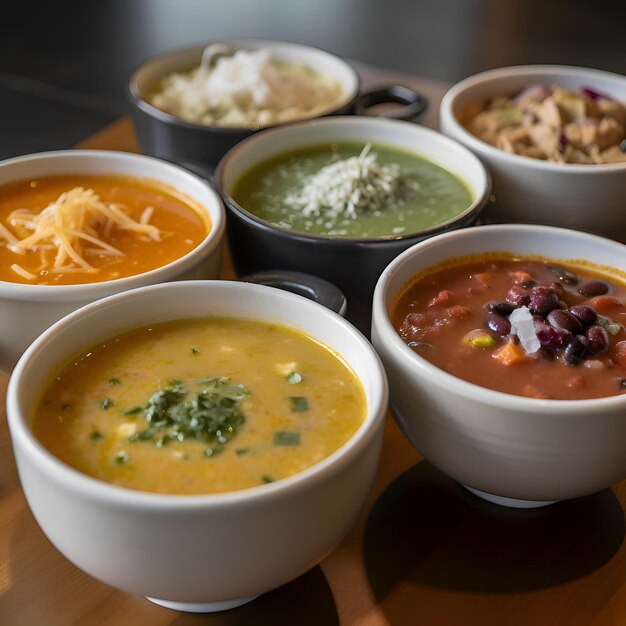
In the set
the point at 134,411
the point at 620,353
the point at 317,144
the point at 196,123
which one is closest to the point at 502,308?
the point at 620,353

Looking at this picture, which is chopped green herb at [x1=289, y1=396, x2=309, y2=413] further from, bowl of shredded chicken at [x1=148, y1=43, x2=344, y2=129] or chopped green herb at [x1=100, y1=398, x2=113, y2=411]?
bowl of shredded chicken at [x1=148, y1=43, x2=344, y2=129]

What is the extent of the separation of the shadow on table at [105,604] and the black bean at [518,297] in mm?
446

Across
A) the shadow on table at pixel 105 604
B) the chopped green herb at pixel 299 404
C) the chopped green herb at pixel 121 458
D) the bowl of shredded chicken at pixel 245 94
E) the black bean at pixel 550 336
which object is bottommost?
the shadow on table at pixel 105 604

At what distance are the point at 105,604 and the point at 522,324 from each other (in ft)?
2.03

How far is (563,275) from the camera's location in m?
1.36

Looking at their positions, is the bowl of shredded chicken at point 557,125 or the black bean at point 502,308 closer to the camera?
the black bean at point 502,308

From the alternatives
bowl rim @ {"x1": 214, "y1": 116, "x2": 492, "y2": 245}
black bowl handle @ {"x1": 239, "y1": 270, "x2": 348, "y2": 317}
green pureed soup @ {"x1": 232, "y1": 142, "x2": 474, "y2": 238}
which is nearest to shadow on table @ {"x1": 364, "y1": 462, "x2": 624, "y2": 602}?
black bowl handle @ {"x1": 239, "y1": 270, "x2": 348, "y2": 317}

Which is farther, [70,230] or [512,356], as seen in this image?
[70,230]

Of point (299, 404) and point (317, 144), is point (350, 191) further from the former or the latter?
point (299, 404)

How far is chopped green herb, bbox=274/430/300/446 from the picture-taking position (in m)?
1.02

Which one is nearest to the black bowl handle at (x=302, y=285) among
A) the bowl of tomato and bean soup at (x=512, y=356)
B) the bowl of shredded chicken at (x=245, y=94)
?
the bowl of tomato and bean soup at (x=512, y=356)

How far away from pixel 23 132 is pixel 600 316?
2.54 metres

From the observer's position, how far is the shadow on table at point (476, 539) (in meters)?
1.11

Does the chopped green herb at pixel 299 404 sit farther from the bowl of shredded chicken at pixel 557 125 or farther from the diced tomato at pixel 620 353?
the bowl of shredded chicken at pixel 557 125
